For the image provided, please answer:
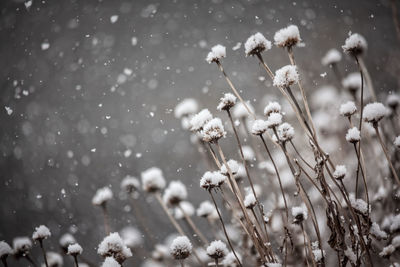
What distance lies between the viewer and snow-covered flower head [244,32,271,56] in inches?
30.7

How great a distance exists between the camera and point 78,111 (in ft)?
11.8

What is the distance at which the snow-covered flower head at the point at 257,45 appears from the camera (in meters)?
0.78

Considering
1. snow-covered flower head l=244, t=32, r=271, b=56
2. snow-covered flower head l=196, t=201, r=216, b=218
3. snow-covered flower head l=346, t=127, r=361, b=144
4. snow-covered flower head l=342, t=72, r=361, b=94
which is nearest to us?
snow-covered flower head l=346, t=127, r=361, b=144

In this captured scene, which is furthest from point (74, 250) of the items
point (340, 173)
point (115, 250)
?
point (340, 173)

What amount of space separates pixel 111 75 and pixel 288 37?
3360mm

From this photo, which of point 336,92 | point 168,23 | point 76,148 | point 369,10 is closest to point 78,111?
point 76,148

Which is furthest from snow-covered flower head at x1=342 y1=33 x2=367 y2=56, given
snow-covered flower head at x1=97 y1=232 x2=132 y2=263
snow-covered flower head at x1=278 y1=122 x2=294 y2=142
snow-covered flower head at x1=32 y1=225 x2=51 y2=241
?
snow-covered flower head at x1=32 y1=225 x2=51 y2=241

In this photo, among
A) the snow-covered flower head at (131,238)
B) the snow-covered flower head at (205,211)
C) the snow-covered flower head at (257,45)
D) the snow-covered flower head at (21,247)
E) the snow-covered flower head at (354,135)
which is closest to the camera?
the snow-covered flower head at (354,135)

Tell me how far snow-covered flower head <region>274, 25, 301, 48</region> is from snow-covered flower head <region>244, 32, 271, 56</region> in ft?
0.09

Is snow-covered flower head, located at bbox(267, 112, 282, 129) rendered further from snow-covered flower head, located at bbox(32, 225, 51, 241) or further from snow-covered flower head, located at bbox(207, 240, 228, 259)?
snow-covered flower head, located at bbox(32, 225, 51, 241)

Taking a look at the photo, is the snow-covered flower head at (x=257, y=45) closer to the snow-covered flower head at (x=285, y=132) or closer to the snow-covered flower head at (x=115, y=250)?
the snow-covered flower head at (x=285, y=132)

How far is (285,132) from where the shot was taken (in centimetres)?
75

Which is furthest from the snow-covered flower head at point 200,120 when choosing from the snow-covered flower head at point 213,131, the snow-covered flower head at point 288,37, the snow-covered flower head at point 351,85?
the snow-covered flower head at point 351,85

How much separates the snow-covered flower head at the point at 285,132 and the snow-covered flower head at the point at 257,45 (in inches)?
8.4
